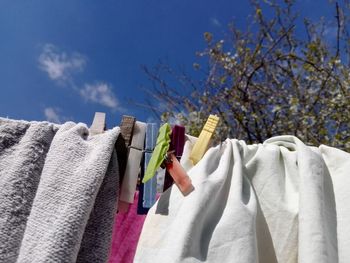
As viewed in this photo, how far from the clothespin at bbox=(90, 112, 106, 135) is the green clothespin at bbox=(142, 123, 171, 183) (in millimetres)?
90

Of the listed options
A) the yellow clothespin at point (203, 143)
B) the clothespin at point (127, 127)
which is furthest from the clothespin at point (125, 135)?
the yellow clothespin at point (203, 143)

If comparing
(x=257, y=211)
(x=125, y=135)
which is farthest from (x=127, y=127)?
(x=257, y=211)

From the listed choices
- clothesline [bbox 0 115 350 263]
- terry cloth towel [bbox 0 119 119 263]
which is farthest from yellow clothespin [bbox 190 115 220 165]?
terry cloth towel [bbox 0 119 119 263]

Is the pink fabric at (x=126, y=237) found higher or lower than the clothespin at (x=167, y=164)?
lower

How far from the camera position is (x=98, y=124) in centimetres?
68

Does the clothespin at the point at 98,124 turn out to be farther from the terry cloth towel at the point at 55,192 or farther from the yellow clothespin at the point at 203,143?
the yellow clothespin at the point at 203,143

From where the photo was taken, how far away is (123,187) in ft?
2.05

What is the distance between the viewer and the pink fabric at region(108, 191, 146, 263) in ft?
2.43

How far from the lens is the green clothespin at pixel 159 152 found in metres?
0.62

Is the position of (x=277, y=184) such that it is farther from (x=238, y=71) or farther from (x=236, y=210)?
(x=238, y=71)

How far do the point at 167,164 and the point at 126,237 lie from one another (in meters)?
0.20

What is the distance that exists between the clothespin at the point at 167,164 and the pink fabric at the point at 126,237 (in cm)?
15

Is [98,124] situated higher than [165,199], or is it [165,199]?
[98,124]

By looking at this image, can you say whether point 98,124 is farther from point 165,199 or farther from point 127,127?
point 165,199
